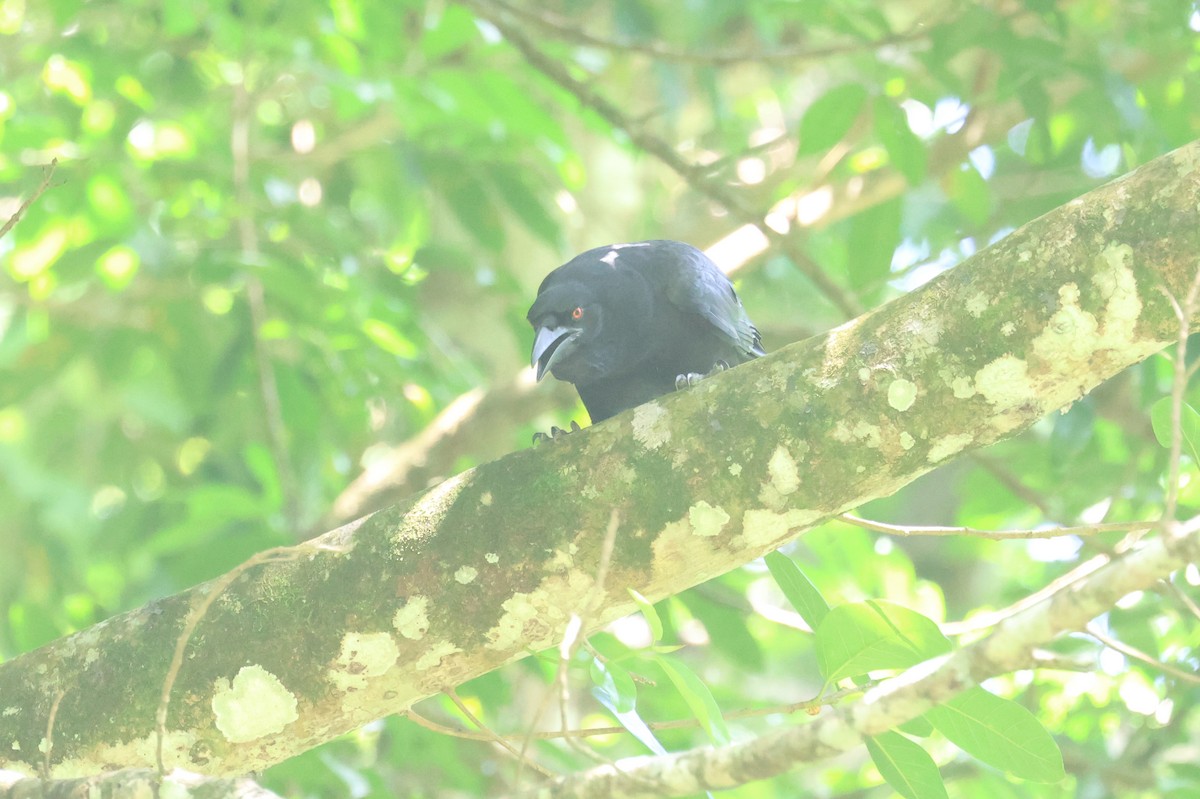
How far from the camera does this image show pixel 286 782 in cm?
411

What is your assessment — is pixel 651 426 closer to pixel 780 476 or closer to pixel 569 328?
pixel 780 476

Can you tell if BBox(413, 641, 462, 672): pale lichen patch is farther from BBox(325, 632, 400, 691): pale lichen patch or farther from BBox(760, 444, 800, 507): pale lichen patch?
BBox(760, 444, 800, 507): pale lichen patch

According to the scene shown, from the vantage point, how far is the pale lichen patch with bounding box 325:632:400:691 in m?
2.40

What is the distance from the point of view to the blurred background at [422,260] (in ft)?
13.4

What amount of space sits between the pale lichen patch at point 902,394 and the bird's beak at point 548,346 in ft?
4.92

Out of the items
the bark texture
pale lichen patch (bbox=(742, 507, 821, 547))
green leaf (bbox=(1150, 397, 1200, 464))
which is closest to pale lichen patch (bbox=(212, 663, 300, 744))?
the bark texture

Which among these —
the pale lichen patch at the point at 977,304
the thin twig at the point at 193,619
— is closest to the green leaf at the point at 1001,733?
the pale lichen patch at the point at 977,304

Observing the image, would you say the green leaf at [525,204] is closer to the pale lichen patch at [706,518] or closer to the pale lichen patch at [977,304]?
the pale lichen patch at [706,518]

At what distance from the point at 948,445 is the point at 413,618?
113 cm

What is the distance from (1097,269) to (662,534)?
0.97 m

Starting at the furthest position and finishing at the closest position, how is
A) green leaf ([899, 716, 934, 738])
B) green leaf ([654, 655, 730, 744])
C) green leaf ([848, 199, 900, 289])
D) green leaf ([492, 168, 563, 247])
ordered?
green leaf ([492, 168, 563, 247]) → green leaf ([848, 199, 900, 289]) → green leaf ([899, 716, 934, 738]) → green leaf ([654, 655, 730, 744])

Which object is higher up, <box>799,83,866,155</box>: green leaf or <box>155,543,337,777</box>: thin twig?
<box>799,83,866,155</box>: green leaf

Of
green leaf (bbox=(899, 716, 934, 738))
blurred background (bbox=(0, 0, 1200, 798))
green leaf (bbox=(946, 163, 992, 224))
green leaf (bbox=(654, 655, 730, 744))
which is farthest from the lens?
green leaf (bbox=(946, 163, 992, 224))

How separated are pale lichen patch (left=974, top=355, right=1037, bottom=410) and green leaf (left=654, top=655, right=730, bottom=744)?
31.2 inches
